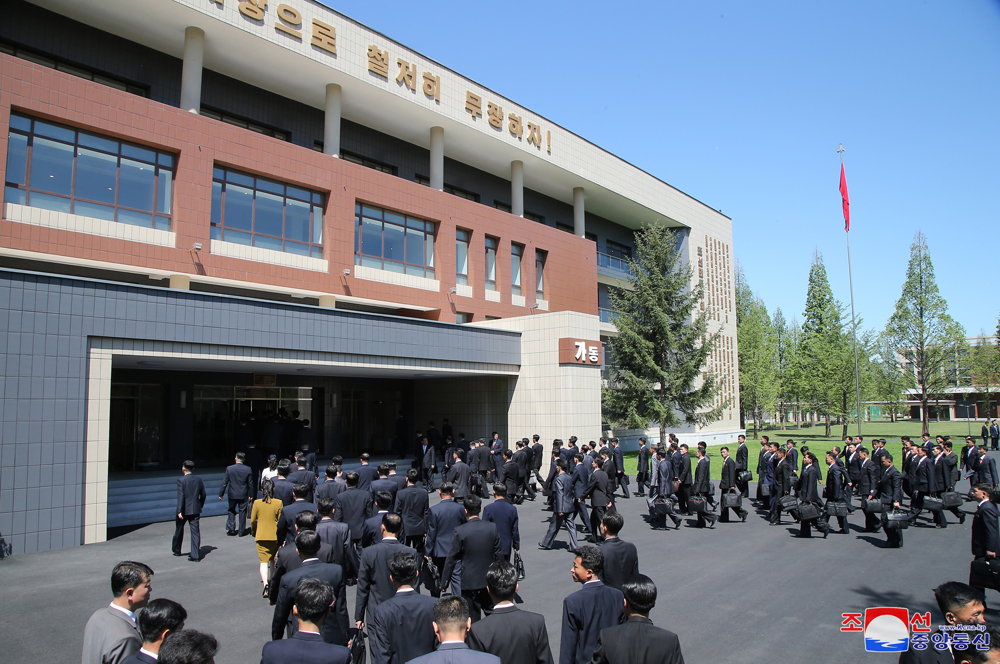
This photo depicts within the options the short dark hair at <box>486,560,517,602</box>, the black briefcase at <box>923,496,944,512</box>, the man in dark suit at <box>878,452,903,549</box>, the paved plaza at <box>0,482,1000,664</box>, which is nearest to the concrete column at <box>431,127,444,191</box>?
the paved plaza at <box>0,482,1000,664</box>

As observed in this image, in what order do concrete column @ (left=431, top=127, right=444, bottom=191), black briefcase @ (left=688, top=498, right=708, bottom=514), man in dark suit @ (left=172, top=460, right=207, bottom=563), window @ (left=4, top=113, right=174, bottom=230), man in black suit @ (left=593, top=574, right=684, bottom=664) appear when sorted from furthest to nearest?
concrete column @ (left=431, top=127, right=444, bottom=191)
window @ (left=4, top=113, right=174, bottom=230)
black briefcase @ (left=688, top=498, right=708, bottom=514)
man in dark suit @ (left=172, top=460, right=207, bottom=563)
man in black suit @ (left=593, top=574, right=684, bottom=664)

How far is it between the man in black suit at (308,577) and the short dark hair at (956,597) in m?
4.53

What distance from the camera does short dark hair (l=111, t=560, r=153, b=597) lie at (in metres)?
4.11

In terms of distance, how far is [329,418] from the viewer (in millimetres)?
24188

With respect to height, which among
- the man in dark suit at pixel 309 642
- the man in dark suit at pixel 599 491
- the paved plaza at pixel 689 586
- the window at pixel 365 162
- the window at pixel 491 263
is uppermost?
the window at pixel 365 162

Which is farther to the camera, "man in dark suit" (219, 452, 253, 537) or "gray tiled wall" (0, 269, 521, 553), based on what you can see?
"man in dark suit" (219, 452, 253, 537)

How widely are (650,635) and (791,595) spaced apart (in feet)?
20.1

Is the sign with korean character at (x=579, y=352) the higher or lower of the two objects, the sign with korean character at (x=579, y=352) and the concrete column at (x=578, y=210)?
the lower

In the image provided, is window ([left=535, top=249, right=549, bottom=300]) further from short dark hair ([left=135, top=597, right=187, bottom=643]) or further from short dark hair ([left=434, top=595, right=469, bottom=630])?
short dark hair ([left=135, top=597, right=187, bottom=643])

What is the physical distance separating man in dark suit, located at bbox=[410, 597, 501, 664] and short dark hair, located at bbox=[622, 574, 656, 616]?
3.33 ft

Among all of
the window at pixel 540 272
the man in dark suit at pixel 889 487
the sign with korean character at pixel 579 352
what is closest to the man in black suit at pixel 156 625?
the man in dark suit at pixel 889 487

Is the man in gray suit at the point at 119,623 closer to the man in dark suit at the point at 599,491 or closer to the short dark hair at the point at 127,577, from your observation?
the short dark hair at the point at 127,577

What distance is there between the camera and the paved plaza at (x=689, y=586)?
7.03m

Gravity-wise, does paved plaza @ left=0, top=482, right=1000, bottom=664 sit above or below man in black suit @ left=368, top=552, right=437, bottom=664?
below
